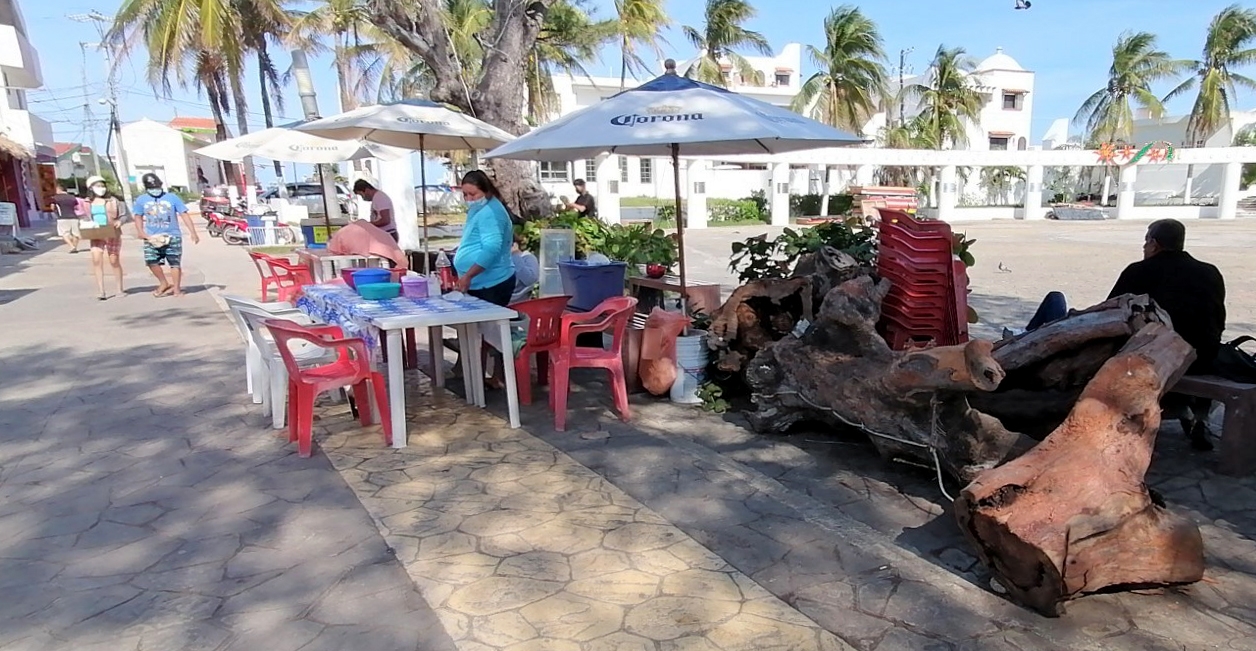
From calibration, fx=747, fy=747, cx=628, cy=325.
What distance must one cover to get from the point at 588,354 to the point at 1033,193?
30.7m

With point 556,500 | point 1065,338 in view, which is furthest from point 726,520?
point 1065,338

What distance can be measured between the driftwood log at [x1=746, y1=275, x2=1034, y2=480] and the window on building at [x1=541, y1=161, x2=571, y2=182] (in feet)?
92.8

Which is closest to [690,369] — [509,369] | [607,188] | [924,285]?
[509,369]

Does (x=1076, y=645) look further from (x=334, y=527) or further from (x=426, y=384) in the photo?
(x=426, y=384)

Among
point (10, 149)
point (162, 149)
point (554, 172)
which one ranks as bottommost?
point (554, 172)

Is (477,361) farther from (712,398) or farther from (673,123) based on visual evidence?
(673,123)

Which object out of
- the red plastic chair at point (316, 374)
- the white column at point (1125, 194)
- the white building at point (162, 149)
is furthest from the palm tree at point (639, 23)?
the white building at point (162, 149)

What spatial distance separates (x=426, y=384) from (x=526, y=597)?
129 inches

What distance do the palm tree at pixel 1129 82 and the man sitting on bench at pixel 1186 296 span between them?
124 feet

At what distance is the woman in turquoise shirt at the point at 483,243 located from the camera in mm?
5004

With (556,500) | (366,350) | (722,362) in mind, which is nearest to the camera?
(556,500)

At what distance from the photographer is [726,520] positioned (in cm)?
333

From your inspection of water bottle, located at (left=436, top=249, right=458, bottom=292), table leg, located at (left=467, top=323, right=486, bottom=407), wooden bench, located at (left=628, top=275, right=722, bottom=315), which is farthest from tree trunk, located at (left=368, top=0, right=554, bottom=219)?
table leg, located at (left=467, top=323, right=486, bottom=407)

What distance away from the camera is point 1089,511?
244cm
